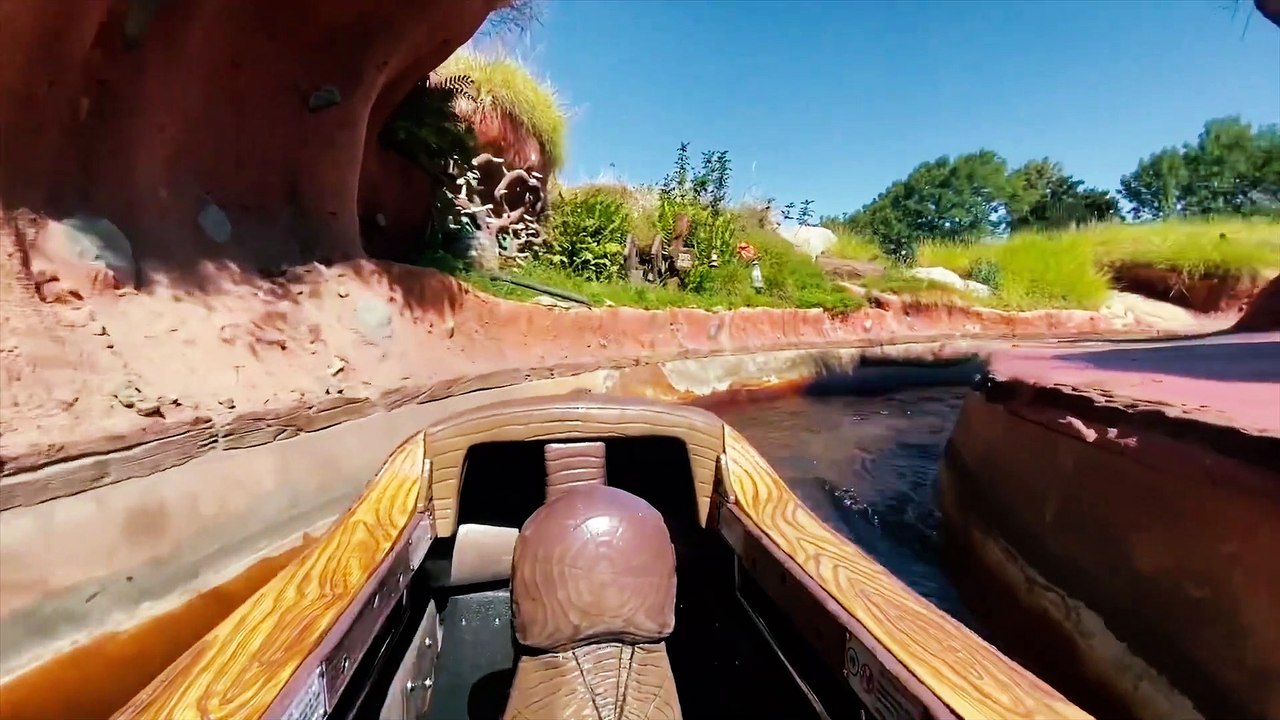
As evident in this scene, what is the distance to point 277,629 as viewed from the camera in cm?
106

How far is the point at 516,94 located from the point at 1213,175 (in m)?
34.3

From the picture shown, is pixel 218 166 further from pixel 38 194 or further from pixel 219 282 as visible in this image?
pixel 38 194

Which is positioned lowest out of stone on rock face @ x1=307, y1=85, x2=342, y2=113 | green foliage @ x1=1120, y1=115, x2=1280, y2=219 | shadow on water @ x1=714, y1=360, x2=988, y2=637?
shadow on water @ x1=714, y1=360, x2=988, y2=637

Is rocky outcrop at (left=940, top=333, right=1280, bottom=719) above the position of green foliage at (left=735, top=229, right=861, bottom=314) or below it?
below

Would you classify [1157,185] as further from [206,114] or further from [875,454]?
[206,114]

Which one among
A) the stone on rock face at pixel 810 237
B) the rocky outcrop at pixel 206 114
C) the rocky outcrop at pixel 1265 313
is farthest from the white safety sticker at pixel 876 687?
the stone on rock face at pixel 810 237

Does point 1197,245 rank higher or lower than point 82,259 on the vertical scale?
higher

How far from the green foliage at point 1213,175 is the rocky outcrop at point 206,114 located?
101ft

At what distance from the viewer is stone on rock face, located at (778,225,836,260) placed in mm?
15117

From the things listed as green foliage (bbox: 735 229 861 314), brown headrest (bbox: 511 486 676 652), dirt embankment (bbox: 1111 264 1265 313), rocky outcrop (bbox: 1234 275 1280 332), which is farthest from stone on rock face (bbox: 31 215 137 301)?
dirt embankment (bbox: 1111 264 1265 313)

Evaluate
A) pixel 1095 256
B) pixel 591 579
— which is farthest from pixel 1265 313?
pixel 1095 256

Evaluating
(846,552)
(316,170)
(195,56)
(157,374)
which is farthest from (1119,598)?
(316,170)

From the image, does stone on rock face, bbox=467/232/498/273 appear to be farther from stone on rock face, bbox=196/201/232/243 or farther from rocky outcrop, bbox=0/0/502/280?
stone on rock face, bbox=196/201/232/243

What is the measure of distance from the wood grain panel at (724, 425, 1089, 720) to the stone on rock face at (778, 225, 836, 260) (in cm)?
1376
